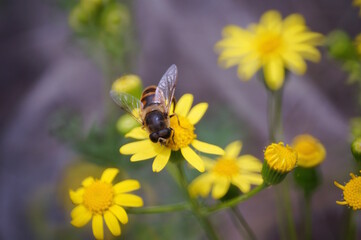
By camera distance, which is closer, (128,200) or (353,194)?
(353,194)

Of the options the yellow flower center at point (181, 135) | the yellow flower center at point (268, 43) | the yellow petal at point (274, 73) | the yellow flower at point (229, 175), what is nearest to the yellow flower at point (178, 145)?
the yellow flower center at point (181, 135)

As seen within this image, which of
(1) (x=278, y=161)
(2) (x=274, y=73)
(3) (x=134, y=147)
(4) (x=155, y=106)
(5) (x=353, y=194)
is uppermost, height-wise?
(2) (x=274, y=73)

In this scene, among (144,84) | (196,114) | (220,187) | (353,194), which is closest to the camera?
(353,194)

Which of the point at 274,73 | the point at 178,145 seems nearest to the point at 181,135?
the point at 178,145

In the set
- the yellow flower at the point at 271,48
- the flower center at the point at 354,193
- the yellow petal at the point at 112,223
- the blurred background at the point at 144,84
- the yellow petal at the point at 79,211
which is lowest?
the flower center at the point at 354,193

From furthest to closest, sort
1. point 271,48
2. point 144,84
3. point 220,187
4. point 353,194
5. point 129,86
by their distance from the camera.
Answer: point 144,84 → point 271,48 → point 129,86 → point 220,187 → point 353,194

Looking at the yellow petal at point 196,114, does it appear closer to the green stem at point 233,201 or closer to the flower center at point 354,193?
the green stem at point 233,201

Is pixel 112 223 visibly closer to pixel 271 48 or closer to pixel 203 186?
pixel 203 186
